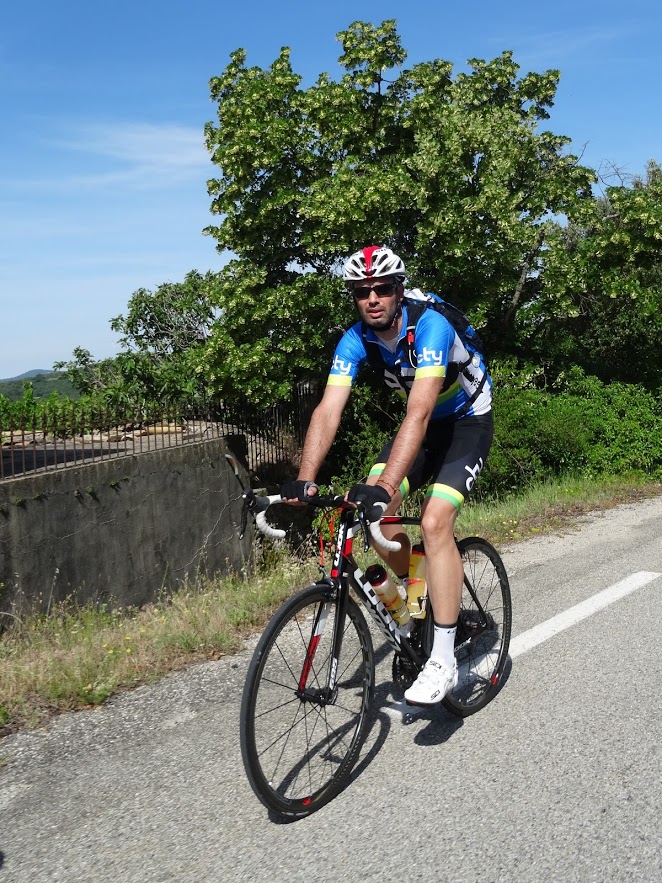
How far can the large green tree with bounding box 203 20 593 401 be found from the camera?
20.1 meters

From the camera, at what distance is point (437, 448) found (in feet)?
13.8

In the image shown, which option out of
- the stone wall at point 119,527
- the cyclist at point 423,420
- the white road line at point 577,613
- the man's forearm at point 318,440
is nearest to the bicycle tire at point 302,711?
the cyclist at point 423,420

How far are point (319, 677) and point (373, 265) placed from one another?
175cm

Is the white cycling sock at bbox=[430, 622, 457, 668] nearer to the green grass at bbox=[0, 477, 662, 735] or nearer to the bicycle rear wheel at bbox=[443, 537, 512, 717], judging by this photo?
the bicycle rear wheel at bbox=[443, 537, 512, 717]

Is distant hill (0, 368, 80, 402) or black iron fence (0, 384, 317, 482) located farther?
distant hill (0, 368, 80, 402)

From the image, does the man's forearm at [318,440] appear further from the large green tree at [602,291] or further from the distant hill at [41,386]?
the large green tree at [602,291]

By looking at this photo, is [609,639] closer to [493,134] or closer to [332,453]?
[332,453]

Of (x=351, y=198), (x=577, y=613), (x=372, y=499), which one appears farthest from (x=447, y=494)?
(x=351, y=198)

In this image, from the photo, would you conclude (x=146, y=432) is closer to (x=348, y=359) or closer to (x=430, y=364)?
(x=348, y=359)

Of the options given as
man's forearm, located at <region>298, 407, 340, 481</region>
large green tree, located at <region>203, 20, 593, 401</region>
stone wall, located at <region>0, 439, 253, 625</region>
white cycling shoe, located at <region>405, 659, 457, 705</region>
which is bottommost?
stone wall, located at <region>0, 439, 253, 625</region>

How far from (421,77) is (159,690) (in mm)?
22400

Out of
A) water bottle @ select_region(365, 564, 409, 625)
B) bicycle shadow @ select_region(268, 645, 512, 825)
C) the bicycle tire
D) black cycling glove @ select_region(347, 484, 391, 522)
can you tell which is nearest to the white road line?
bicycle shadow @ select_region(268, 645, 512, 825)

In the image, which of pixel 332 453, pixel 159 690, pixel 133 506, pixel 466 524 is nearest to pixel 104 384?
pixel 332 453

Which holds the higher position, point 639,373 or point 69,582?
point 639,373
